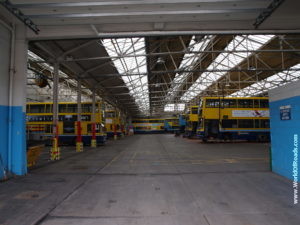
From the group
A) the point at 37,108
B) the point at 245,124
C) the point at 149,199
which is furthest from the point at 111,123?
the point at 149,199

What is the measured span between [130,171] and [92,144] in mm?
9199

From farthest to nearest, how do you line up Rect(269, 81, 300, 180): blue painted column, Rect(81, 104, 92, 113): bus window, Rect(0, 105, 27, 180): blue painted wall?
1. Rect(81, 104, 92, 113): bus window
2. Rect(0, 105, 27, 180): blue painted wall
3. Rect(269, 81, 300, 180): blue painted column

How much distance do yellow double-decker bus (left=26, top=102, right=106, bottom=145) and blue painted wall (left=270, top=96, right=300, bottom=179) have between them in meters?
12.6

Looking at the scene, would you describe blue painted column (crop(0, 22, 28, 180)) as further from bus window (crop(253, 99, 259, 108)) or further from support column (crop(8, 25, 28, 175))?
bus window (crop(253, 99, 259, 108))

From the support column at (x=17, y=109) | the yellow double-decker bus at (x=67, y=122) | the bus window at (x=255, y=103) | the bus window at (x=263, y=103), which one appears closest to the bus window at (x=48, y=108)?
the yellow double-decker bus at (x=67, y=122)

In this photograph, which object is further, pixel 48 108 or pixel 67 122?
pixel 48 108

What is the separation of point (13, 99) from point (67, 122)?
33.4ft

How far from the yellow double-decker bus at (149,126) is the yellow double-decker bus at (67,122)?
2914cm

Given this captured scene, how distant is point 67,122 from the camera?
1597cm

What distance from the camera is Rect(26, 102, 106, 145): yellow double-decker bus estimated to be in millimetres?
15812

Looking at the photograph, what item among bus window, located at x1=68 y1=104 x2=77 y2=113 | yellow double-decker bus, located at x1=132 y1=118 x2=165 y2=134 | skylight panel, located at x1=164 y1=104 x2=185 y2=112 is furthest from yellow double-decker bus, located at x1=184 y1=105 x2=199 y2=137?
yellow double-decker bus, located at x1=132 y1=118 x2=165 y2=134

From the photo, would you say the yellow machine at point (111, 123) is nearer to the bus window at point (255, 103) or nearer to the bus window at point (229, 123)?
the bus window at point (229, 123)

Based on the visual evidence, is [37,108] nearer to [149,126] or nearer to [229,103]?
[229,103]

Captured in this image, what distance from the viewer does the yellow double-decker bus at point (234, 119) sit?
682 inches
